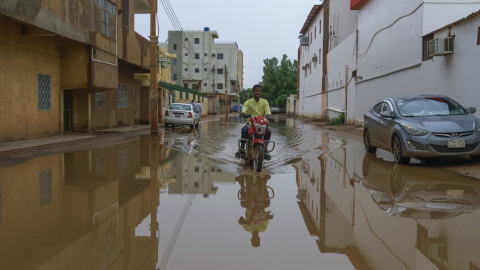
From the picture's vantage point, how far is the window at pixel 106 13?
1862cm

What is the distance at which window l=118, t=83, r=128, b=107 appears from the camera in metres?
25.7

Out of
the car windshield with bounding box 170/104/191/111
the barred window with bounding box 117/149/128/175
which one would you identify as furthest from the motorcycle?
the car windshield with bounding box 170/104/191/111

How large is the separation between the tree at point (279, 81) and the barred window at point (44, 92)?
66742 mm

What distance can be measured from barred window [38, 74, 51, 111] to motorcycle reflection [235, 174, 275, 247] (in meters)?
11.0

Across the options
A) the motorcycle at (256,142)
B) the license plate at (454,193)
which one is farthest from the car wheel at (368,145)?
the license plate at (454,193)

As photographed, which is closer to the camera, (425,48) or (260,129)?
(260,129)

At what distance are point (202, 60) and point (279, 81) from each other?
15497 millimetres

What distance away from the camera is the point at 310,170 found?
359 inches

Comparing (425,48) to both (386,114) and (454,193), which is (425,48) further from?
(454,193)

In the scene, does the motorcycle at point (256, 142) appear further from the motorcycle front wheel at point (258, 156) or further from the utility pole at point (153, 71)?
the utility pole at point (153, 71)

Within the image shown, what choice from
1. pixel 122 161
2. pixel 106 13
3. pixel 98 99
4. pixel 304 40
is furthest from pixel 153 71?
pixel 304 40

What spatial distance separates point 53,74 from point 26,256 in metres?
14.8

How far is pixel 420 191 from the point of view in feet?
21.3

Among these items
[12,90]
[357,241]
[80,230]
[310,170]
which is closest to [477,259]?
[357,241]
